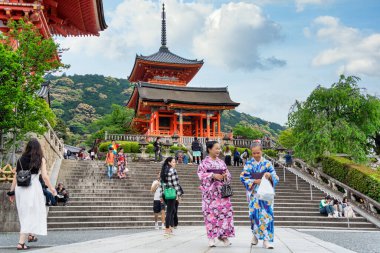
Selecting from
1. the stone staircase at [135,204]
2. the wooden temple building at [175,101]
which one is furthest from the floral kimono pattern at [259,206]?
the wooden temple building at [175,101]

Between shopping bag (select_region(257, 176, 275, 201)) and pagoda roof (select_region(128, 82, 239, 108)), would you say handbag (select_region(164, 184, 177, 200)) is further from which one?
pagoda roof (select_region(128, 82, 239, 108))

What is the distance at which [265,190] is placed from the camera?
6.09m

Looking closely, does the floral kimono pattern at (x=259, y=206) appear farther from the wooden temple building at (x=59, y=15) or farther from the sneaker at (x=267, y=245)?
the wooden temple building at (x=59, y=15)

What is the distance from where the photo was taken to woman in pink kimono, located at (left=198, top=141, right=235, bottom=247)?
6258mm

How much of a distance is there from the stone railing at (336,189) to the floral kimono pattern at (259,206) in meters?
9.61

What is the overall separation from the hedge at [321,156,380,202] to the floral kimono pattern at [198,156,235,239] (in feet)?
37.2

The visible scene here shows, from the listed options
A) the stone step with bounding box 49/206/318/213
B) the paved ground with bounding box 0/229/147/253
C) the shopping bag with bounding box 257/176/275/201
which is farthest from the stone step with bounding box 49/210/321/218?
the shopping bag with bounding box 257/176/275/201

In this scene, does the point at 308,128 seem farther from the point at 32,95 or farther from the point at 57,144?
the point at 32,95

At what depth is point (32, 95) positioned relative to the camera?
12742 millimetres

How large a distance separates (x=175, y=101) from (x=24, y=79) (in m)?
22.9

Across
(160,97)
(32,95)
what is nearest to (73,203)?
(32,95)

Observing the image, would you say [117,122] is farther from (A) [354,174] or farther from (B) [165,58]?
(A) [354,174]

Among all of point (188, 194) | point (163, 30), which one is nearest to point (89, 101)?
point (163, 30)

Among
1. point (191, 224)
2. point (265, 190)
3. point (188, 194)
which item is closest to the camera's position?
point (265, 190)
